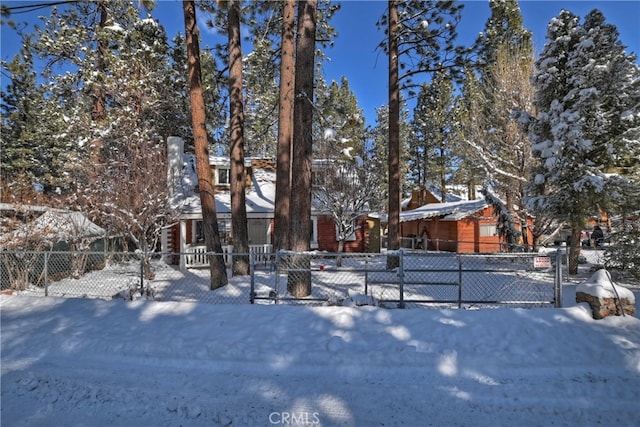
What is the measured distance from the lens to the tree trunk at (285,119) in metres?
9.27

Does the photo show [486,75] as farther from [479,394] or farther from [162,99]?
[162,99]

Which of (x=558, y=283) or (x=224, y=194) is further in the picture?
(x=224, y=194)

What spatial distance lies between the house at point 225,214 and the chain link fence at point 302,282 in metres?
2.15

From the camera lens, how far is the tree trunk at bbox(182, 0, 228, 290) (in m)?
8.52

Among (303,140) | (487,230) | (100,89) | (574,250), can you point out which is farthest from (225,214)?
(487,230)

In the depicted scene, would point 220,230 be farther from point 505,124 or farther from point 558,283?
point 505,124

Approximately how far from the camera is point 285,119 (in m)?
10.0

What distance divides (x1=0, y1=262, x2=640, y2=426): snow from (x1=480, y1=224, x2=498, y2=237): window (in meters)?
17.2

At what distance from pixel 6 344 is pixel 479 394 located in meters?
6.51

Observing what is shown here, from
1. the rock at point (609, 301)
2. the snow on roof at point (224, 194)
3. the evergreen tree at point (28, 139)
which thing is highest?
the evergreen tree at point (28, 139)

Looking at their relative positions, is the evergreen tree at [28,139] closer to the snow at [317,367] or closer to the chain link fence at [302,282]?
the chain link fence at [302,282]

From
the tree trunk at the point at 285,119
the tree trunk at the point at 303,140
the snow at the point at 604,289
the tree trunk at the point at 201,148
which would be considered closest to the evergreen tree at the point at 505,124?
the tree trunk at the point at 285,119

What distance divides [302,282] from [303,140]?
10.2 ft

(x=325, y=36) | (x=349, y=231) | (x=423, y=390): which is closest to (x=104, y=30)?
(x=325, y=36)
